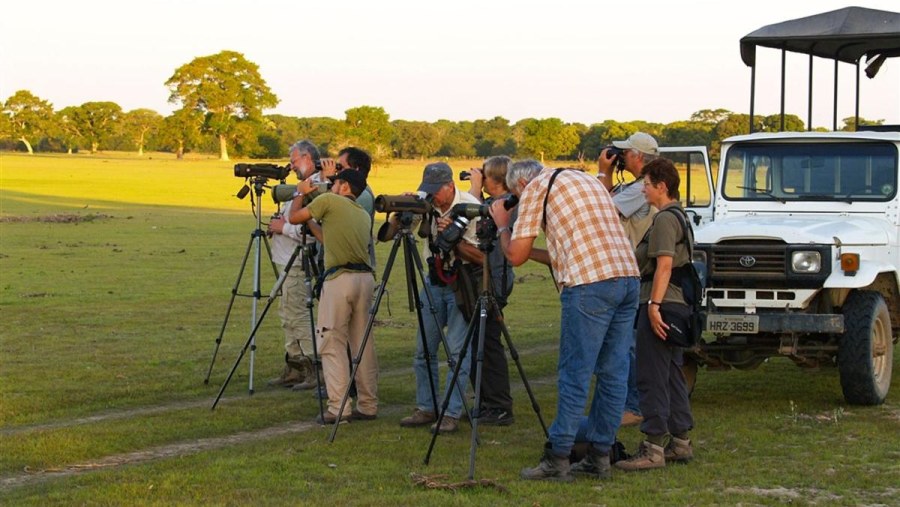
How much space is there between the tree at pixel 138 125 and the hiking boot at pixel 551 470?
406ft

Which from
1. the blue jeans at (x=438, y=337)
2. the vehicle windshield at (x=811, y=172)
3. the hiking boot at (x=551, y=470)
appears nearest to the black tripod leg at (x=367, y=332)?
the blue jeans at (x=438, y=337)

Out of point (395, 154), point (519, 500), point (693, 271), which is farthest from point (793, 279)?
point (395, 154)

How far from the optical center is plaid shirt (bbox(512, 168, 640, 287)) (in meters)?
8.32

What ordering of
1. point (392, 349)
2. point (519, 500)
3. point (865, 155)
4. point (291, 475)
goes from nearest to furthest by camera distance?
1. point (519, 500)
2. point (291, 475)
3. point (865, 155)
4. point (392, 349)

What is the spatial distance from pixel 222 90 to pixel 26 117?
22697mm

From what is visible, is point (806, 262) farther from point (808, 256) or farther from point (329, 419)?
point (329, 419)

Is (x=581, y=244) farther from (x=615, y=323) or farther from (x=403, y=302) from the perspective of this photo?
(x=403, y=302)

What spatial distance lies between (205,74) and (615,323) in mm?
109662

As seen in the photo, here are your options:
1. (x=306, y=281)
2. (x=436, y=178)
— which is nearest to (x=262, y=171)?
(x=306, y=281)

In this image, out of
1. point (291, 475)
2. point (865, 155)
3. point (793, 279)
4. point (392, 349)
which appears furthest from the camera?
point (392, 349)

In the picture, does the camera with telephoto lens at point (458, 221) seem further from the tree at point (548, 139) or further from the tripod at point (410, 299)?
the tree at point (548, 139)

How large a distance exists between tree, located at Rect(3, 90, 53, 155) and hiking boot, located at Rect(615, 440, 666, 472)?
117268mm

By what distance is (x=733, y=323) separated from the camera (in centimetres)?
1106

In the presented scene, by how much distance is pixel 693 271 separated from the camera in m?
9.22
